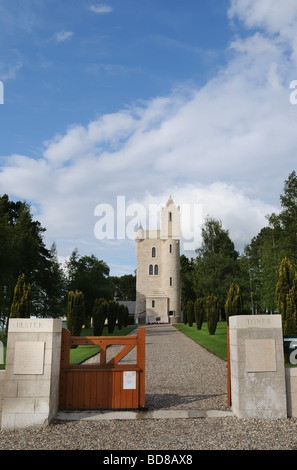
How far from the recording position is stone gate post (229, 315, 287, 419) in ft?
21.2

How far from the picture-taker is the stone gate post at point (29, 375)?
20.3 feet

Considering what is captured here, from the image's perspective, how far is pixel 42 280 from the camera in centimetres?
3447

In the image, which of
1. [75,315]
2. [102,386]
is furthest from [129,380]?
[75,315]

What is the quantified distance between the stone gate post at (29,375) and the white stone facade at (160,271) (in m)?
48.5

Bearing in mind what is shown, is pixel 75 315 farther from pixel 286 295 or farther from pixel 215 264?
pixel 215 264

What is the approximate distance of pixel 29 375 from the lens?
632 centimetres

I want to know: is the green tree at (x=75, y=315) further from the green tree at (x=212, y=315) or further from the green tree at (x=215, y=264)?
the green tree at (x=215, y=264)

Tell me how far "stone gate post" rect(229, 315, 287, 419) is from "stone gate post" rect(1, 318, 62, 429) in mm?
3161

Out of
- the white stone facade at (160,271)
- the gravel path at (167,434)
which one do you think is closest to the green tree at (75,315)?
the gravel path at (167,434)

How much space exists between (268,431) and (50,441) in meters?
3.24

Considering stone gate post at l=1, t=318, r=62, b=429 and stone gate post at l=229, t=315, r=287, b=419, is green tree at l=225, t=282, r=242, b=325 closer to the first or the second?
stone gate post at l=229, t=315, r=287, b=419

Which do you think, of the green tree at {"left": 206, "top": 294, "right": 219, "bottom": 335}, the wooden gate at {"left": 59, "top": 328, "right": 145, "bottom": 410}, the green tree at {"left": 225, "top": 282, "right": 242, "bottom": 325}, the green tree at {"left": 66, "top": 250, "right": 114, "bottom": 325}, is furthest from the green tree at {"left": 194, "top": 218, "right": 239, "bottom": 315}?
the wooden gate at {"left": 59, "top": 328, "right": 145, "bottom": 410}
